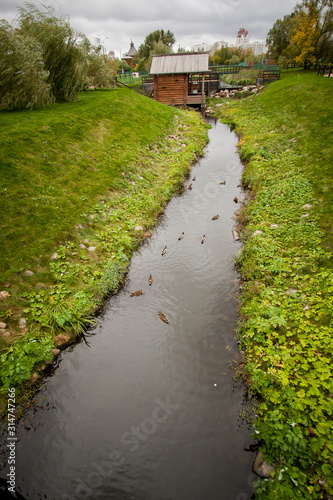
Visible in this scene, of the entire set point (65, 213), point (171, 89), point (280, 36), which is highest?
point (280, 36)

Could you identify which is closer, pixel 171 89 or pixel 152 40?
pixel 171 89

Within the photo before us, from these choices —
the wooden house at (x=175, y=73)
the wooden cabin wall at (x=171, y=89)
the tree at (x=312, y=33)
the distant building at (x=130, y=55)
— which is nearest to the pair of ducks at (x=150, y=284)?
the wooden house at (x=175, y=73)

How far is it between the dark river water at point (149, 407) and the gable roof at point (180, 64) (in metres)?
30.3

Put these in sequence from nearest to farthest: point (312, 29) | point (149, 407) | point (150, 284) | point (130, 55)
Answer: point (149, 407)
point (150, 284)
point (312, 29)
point (130, 55)

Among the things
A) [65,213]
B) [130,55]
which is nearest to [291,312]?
[65,213]

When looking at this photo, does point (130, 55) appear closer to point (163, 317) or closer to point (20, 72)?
point (20, 72)

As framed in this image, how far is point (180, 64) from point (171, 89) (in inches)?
108

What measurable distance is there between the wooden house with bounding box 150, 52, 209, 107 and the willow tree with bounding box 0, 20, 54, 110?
62.5 ft

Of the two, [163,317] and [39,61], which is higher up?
[39,61]

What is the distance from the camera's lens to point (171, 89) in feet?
105

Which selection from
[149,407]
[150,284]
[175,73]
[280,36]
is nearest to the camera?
[149,407]

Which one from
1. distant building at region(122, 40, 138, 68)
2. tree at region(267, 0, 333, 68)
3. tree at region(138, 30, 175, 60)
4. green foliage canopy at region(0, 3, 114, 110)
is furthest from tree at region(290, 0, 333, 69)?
distant building at region(122, 40, 138, 68)

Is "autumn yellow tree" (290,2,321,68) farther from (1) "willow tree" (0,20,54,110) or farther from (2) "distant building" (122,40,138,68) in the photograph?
(2) "distant building" (122,40,138,68)

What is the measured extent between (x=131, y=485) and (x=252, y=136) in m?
21.0
